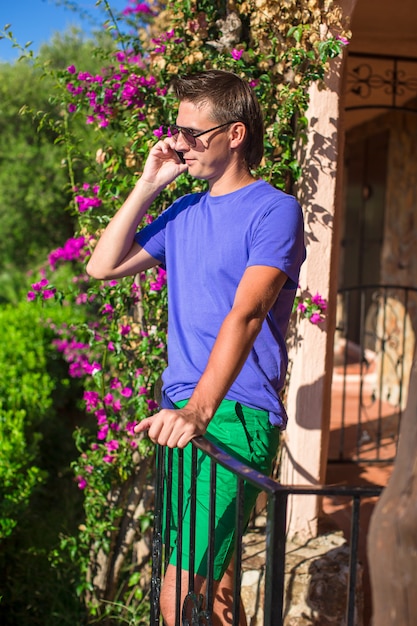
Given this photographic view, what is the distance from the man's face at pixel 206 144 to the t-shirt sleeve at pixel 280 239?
26cm

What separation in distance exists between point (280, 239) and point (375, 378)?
5818mm

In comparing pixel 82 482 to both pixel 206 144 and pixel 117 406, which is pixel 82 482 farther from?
pixel 206 144

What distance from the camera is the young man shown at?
200 centimetres

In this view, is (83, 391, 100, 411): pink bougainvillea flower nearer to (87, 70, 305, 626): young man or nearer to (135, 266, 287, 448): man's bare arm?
(87, 70, 305, 626): young man

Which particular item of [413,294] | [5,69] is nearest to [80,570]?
[413,294]

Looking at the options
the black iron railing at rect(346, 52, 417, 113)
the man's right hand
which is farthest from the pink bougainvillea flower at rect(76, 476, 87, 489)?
the black iron railing at rect(346, 52, 417, 113)

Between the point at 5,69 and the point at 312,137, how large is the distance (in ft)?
31.0

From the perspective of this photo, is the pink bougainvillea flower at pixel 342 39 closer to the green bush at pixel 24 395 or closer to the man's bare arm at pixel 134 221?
the man's bare arm at pixel 134 221

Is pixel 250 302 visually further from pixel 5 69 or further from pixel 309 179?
pixel 5 69

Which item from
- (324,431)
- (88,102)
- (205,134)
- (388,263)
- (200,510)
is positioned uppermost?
(388,263)

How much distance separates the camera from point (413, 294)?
22.1 feet

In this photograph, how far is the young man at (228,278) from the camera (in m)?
2.00

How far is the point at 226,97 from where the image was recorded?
2219 millimetres

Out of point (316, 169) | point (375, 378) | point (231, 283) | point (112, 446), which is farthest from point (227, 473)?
point (375, 378)
